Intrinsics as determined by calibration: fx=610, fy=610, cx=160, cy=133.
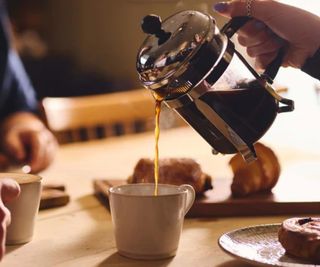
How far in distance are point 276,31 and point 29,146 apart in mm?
809

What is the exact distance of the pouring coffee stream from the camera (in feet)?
2.68

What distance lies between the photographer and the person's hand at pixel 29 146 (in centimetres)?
152

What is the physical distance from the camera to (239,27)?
3.04 ft

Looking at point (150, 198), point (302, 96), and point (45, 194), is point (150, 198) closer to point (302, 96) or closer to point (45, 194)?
point (45, 194)

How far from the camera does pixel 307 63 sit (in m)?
1.06

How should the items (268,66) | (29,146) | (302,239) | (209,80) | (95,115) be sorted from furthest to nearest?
(95,115) < (29,146) < (268,66) < (209,80) < (302,239)

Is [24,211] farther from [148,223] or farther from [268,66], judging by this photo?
[268,66]

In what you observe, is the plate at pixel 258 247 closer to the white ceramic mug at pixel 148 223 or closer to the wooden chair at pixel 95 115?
the white ceramic mug at pixel 148 223

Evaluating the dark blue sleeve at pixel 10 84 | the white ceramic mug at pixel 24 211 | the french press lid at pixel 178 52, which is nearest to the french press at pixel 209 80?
the french press lid at pixel 178 52

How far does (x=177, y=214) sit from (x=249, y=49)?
41cm

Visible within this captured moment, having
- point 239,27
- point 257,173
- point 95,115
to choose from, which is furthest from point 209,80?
point 95,115

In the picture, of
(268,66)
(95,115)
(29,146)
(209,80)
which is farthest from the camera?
(95,115)

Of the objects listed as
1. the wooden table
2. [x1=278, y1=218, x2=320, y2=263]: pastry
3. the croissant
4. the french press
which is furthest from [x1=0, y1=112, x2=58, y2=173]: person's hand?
[x1=278, y1=218, x2=320, y2=263]: pastry

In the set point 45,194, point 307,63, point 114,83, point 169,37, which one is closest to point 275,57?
point 307,63
